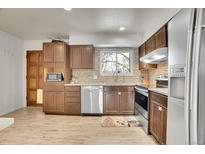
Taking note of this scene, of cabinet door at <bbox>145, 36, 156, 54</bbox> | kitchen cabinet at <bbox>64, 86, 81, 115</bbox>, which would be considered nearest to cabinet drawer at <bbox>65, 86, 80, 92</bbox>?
kitchen cabinet at <bbox>64, 86, 81, 115</bbox>

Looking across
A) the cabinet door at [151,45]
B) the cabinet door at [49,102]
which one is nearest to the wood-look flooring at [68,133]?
the cabinet door at [49,102]

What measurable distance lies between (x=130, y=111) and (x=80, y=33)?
281cm

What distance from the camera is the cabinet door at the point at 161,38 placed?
3.49 metres

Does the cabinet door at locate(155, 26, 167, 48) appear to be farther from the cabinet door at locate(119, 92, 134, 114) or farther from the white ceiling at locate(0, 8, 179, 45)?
the cabinet door at locate(119, 92, 134, 114)

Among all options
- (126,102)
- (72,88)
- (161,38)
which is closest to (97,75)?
(72,88)

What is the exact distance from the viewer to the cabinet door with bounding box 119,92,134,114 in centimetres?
544

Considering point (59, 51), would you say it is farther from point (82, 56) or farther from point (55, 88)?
point (55, 88)

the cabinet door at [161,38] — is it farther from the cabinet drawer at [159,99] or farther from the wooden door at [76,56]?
the wooden door at [76,56]

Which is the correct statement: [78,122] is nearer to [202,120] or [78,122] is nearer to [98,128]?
[98,128]

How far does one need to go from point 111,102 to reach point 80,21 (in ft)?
8.15

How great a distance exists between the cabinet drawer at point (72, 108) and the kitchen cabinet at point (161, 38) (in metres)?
2.92

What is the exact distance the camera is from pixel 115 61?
6.29 metres

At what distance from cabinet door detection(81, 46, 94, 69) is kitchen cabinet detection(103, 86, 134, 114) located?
965 millimetres

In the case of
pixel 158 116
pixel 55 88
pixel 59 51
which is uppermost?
pixel 59 51
